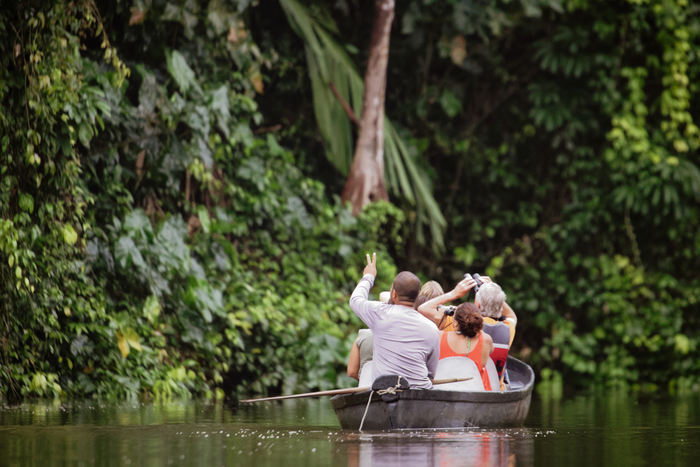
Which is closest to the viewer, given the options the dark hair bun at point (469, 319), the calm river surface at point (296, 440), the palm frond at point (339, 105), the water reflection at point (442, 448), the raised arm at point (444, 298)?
the water reflection at point (442, 448)

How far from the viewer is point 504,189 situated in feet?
56.8

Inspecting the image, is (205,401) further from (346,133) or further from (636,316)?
(636,316)

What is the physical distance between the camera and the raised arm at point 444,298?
735 cm

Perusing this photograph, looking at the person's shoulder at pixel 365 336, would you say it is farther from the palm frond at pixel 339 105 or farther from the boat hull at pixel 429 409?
the palm frond at pixel 339 105

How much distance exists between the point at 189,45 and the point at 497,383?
6.48 m

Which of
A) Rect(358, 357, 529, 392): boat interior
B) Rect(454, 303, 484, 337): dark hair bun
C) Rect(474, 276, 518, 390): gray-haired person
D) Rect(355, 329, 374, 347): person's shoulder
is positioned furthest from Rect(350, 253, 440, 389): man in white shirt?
Rect(474, 276, 518, 390): gray-haired person

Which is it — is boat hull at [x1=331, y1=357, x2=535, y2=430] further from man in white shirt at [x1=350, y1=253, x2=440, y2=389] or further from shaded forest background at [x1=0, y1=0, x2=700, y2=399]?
shaded forest background at [x1=0, y1=0, x2=700, y2=399]

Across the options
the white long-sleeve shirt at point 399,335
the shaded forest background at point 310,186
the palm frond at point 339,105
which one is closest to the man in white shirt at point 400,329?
the white long-sleeve shirt at point 399,335

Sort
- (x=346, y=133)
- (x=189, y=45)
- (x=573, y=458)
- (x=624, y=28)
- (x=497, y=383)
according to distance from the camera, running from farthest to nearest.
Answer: (x=624, y=28)
(x=346, y=133)
(x=189, y=45)
(x=497, y=383)
(x=573, y=458)

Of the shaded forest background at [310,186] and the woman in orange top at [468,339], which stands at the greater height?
the shaded forest background at [310,186]

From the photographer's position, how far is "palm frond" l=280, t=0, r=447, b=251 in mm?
13133

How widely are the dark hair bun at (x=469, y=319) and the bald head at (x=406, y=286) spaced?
676mm

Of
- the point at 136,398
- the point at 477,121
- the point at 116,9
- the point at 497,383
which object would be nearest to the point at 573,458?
the point at 497,383

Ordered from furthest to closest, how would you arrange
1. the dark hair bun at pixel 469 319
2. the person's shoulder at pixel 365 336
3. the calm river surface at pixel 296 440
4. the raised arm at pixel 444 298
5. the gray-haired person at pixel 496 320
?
1. the gray-haired person at pixel 496 320
2. the person's shoulder at pixel 365 336
3. the raised arm at pixel 444 298
4. the dark hair bun at pixel 469 319
5. the calm river surface at pixel 296 440
